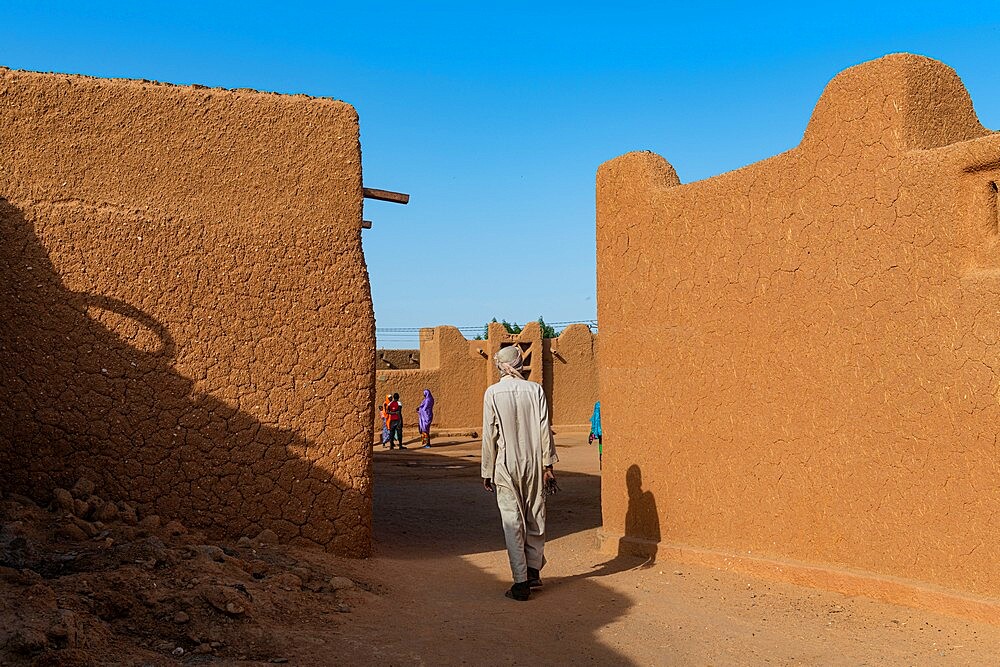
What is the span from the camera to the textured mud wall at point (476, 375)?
69.0 ft

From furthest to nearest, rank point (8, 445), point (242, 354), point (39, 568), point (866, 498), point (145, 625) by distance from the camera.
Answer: point (242, 354) < point (8, 445) < point (866, 498) < point (39, 568) < point (145, 625)

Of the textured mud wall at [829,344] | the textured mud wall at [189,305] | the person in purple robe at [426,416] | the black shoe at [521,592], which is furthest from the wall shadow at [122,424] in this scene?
the person in purple robe at [426,416]

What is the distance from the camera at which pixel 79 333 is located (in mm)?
5883

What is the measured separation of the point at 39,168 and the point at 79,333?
1.13m

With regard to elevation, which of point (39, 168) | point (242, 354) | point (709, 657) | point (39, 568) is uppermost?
point (39, 168)

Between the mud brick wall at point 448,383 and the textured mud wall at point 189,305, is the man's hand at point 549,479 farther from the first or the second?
the mud brick wall at point 448,383

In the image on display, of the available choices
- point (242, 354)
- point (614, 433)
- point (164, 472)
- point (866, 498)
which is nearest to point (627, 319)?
point (614, 433)

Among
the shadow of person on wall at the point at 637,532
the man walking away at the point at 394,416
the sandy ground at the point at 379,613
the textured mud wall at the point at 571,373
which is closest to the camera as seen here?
the sandy ground at the point at 379,613

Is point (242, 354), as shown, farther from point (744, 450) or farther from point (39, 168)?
point (744, 450)

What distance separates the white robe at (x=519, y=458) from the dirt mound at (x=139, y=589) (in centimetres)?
101

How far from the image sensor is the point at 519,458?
5.77 m

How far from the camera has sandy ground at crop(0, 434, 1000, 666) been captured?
401 cm

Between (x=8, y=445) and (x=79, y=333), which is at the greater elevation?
(x=79, y=333)

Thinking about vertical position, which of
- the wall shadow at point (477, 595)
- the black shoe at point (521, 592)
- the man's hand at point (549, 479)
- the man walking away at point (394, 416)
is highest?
the man walking away at point (394, 416)
